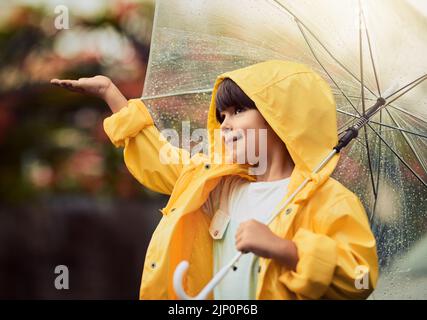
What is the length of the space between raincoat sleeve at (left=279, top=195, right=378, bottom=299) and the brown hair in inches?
13.8

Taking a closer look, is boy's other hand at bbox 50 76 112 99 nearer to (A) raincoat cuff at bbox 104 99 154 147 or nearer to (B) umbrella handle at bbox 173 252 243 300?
(A) raincoat cuff at bbox 104 99 154 147

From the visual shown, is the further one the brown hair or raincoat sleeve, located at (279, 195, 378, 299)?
the brown hair

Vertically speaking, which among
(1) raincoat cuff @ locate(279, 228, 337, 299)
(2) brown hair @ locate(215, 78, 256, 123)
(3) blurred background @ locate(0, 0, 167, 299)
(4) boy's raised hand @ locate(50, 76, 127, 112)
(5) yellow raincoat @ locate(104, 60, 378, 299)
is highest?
(3) blurred background @ locate(0, 0, 167, 299)

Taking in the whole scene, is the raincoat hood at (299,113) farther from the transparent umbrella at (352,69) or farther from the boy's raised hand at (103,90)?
the boy's raised hand at (103,90)

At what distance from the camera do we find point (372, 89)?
7.37 ft

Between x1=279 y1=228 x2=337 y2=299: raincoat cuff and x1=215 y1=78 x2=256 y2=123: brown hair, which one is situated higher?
x1=215 y1=78 x2=256 y2=123: brown hair

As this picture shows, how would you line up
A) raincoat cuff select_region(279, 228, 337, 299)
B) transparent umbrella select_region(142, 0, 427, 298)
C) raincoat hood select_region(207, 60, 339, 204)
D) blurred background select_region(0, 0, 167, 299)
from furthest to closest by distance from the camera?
blurred background select_region(0, 0, 167, 299) < transparent umbrella select_region(142, 0, 427, 298) < raincoat hood select_region(207, 60, 339, 204) < raincoat cuff select_region(279, 228, 337, 299)

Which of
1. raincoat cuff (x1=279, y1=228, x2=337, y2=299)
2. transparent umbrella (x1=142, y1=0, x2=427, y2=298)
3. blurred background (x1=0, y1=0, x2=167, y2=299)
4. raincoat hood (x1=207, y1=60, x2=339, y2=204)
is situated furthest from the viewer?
blurred background (x1=0, y1=0, x2=167, y2=299)

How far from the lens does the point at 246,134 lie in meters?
2.12

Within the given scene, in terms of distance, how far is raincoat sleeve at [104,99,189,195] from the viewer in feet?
7.37

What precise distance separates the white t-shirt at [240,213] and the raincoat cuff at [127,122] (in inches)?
10.7

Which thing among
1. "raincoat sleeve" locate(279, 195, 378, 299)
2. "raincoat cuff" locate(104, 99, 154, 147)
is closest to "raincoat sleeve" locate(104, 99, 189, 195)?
"raincoat cuff" locate(104, 99, 154, 147)
